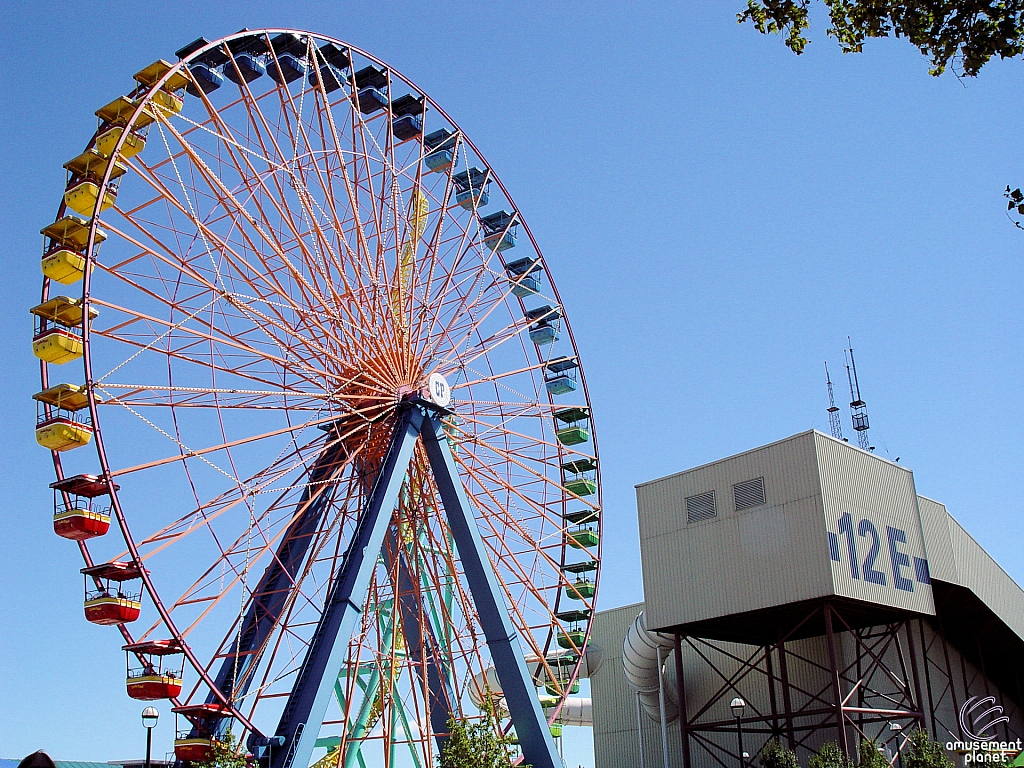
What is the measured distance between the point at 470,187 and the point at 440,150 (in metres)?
1.39

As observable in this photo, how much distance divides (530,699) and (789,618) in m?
11.0

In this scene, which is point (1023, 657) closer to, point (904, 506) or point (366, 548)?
point (904, 506)

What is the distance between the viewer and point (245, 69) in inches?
920

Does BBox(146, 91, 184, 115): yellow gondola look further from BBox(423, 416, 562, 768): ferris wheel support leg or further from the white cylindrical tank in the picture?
the white cylindrical tank

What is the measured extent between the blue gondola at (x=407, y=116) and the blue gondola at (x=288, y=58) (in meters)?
3.55

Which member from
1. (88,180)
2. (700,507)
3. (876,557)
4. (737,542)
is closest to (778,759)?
(737,542)

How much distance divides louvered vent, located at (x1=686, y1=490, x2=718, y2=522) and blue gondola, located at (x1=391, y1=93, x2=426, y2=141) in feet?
41.3

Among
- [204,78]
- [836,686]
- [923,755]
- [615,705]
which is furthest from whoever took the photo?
[615,705]

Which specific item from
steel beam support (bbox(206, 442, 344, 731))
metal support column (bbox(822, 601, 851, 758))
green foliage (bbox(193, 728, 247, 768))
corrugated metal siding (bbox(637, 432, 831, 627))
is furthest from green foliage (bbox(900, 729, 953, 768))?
green foliage (bbox(193, 728, 247, 768))

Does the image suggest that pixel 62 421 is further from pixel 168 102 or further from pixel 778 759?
pixel 778 759

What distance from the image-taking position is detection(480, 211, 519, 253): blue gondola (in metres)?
30.3

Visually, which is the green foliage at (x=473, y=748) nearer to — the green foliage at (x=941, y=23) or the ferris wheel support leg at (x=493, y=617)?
the ferris wheel support leg at (x=493, y=617)

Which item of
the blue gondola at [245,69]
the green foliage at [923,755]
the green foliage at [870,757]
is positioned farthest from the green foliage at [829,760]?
the blue gondola at [245,69]

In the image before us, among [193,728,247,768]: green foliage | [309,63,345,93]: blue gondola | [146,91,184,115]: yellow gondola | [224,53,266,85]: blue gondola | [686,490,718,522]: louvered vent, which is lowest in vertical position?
[193,728,247,768]: green foliage
